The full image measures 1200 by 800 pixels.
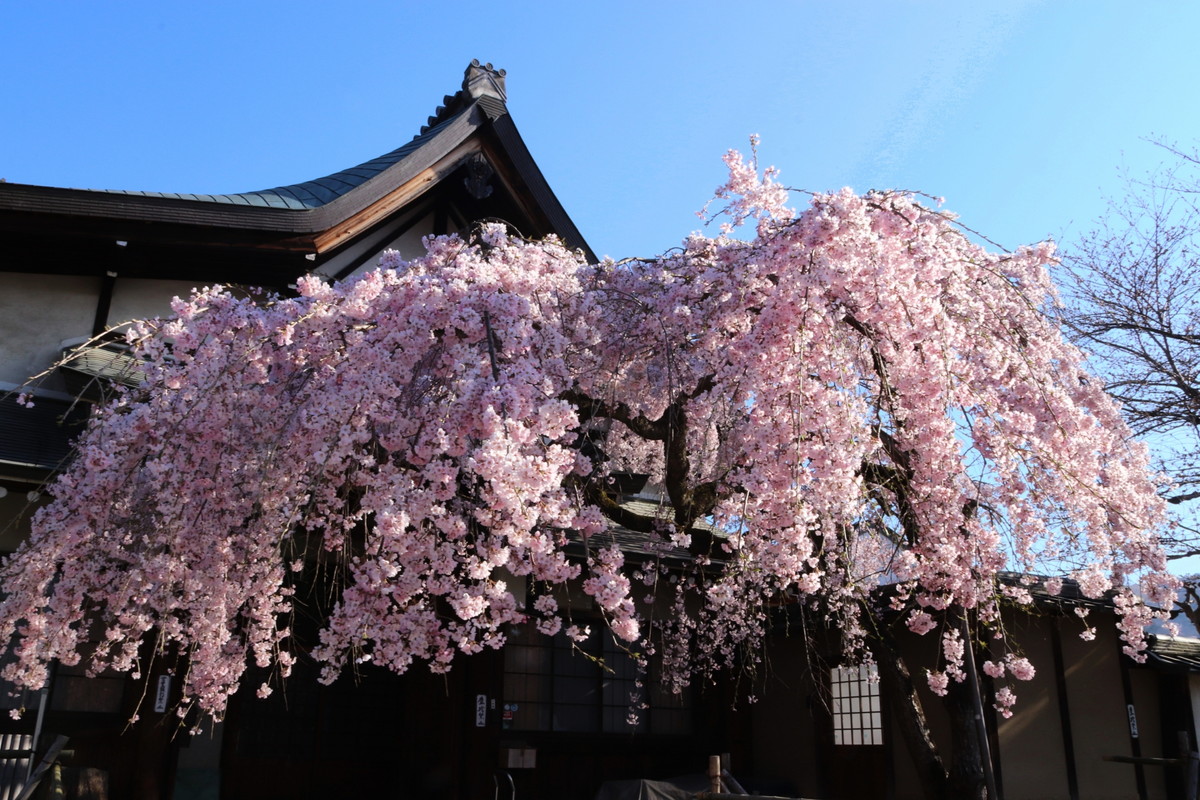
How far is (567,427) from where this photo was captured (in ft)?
14.5

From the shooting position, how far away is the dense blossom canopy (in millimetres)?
4902

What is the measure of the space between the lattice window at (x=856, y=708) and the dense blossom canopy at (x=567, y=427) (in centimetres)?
448

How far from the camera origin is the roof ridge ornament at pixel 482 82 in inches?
407

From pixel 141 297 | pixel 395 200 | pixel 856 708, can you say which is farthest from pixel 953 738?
pixel 141 297

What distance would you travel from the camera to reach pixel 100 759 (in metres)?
6.90

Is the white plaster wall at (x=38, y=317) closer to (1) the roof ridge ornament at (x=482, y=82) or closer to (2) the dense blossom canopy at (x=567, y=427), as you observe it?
(2) the dense blossom canopy at (x=567, y=427)

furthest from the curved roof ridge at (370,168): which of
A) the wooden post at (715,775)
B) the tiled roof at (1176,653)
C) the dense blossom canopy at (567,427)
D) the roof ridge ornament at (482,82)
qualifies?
the tiled roof at (1176,653)

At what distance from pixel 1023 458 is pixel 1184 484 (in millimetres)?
6925

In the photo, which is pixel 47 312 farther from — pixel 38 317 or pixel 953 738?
pixel 953 738

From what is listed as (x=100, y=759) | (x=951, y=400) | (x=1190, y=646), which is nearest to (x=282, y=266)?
(x=100, y=759)

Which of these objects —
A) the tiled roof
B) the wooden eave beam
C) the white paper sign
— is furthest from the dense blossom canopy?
the tiled roof

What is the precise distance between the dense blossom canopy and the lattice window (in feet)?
14.7

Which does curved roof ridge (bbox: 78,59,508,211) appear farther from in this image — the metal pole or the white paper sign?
the metal pole

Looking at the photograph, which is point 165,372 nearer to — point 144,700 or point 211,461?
point 211,461
